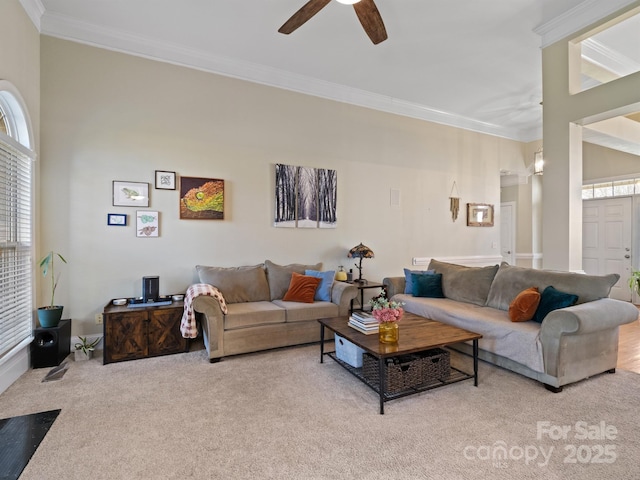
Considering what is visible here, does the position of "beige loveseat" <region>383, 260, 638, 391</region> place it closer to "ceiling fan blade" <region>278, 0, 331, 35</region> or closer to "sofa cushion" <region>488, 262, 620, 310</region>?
"sofa cushion" <region>488, 262, 620, 310</region>

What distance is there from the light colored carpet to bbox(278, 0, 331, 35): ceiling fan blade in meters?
3.00

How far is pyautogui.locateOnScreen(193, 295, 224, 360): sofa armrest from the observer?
3142 mm

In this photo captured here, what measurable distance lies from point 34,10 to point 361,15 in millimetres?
3161

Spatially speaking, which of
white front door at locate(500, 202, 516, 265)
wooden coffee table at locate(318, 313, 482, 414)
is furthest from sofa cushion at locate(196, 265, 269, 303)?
white front door at locate(500, 202, 516, 265)

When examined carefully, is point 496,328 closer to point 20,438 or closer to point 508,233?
point 20,438

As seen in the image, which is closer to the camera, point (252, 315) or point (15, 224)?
point (15, 224)

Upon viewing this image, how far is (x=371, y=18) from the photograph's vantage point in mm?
2527

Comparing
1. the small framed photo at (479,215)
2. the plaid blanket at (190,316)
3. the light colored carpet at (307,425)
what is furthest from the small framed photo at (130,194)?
the small framed photo at (479,215)

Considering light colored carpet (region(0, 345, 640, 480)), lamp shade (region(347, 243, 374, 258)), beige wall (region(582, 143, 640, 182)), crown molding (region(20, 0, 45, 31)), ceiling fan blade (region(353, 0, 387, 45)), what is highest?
crown molding (region(20, 0, 45, 31))

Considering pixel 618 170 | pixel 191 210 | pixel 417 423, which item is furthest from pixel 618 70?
pixel 191 210

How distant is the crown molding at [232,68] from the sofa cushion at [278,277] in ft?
8.09

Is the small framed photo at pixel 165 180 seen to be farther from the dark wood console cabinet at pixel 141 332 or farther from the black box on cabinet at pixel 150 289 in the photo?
the dark wood console cabinet at pixel 141 332

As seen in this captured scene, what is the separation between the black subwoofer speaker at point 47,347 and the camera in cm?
304

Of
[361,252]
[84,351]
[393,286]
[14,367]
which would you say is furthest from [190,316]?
[393,286]
